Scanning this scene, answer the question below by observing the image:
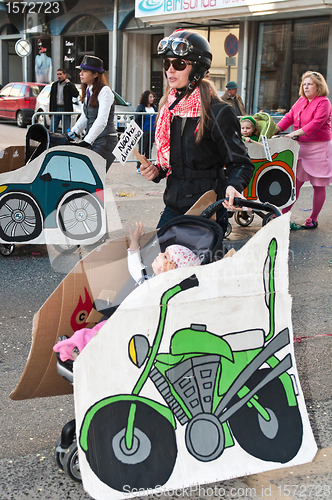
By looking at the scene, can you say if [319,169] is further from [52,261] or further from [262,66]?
[262,66]

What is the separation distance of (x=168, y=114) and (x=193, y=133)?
23cm

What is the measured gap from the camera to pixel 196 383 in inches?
101

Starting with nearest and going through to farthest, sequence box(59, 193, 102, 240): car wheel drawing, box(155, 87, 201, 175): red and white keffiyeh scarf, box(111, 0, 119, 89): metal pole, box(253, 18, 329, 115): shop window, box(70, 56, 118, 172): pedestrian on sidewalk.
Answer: box(155, 87, 201, 175): red and white keffiyeh scarf → box(59, 193, 102, 240): car wheel drawing → box(70, 56, 118, 172): pedestrian on sidewalk → box(253, 18, 329, 115): shop window → box(111, 0, 119, 89): metal pole

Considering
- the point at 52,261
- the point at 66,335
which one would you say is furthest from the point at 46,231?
the point at 66,335

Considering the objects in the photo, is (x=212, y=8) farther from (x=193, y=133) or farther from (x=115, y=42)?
(x=193, y=133)

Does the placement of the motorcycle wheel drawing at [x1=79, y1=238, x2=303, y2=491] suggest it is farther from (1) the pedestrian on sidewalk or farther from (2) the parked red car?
(2) the parked red car

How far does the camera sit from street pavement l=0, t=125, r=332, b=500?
2662mm

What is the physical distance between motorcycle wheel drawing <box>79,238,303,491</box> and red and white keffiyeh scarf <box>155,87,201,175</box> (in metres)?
1.16

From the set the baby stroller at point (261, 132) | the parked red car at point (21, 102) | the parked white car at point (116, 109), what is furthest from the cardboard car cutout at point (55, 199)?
the parked red car at point (21, 102)

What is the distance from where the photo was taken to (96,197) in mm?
6262

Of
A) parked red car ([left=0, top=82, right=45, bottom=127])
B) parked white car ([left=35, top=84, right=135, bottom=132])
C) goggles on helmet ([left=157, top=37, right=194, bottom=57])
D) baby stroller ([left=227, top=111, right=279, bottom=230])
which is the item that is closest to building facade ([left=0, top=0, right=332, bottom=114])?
parked white car ([left=35, top=84, right=135, bottom=132])

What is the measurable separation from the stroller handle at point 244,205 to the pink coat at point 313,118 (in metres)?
4.96

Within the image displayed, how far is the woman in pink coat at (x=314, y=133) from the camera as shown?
7.62m

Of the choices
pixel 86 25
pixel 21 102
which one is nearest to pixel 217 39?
pixel 21 102
